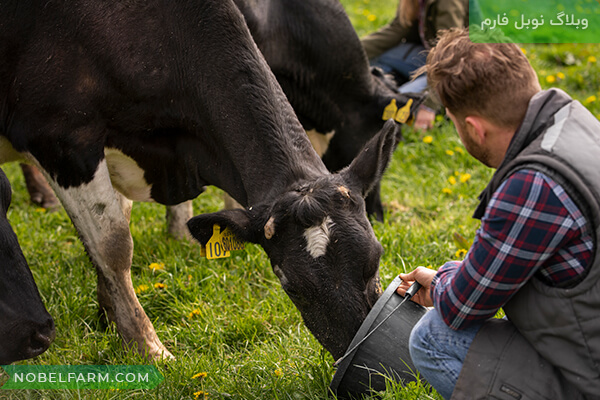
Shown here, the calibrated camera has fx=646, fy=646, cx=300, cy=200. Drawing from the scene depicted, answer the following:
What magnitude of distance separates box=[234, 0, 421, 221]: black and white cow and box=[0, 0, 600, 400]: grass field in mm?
774

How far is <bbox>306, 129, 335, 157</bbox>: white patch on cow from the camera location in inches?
204

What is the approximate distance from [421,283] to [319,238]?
497mm

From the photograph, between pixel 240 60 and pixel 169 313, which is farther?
pixel 169 313

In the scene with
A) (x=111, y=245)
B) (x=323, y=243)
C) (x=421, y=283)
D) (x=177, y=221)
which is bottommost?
(x=177, y=221)

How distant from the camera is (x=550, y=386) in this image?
226 cm

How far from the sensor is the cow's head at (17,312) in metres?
2.92

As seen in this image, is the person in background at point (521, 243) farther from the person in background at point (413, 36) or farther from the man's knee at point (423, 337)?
the person in background at point (413, 36)

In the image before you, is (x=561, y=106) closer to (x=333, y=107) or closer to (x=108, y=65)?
(x=108, y=65)

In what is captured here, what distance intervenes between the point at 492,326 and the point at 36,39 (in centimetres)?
280

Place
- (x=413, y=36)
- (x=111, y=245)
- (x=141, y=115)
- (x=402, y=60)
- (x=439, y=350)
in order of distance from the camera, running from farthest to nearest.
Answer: (x=413, y=36) → (x=402, y=60) → (x=111, y=245) → (x=141, y=115) → (x=439, y=350)

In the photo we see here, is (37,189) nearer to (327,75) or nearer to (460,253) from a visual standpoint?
(327,75)

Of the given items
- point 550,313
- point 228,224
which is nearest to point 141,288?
point 228,224

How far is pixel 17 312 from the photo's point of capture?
9.66ft

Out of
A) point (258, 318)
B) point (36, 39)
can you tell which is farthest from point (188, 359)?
point (36, 39)
